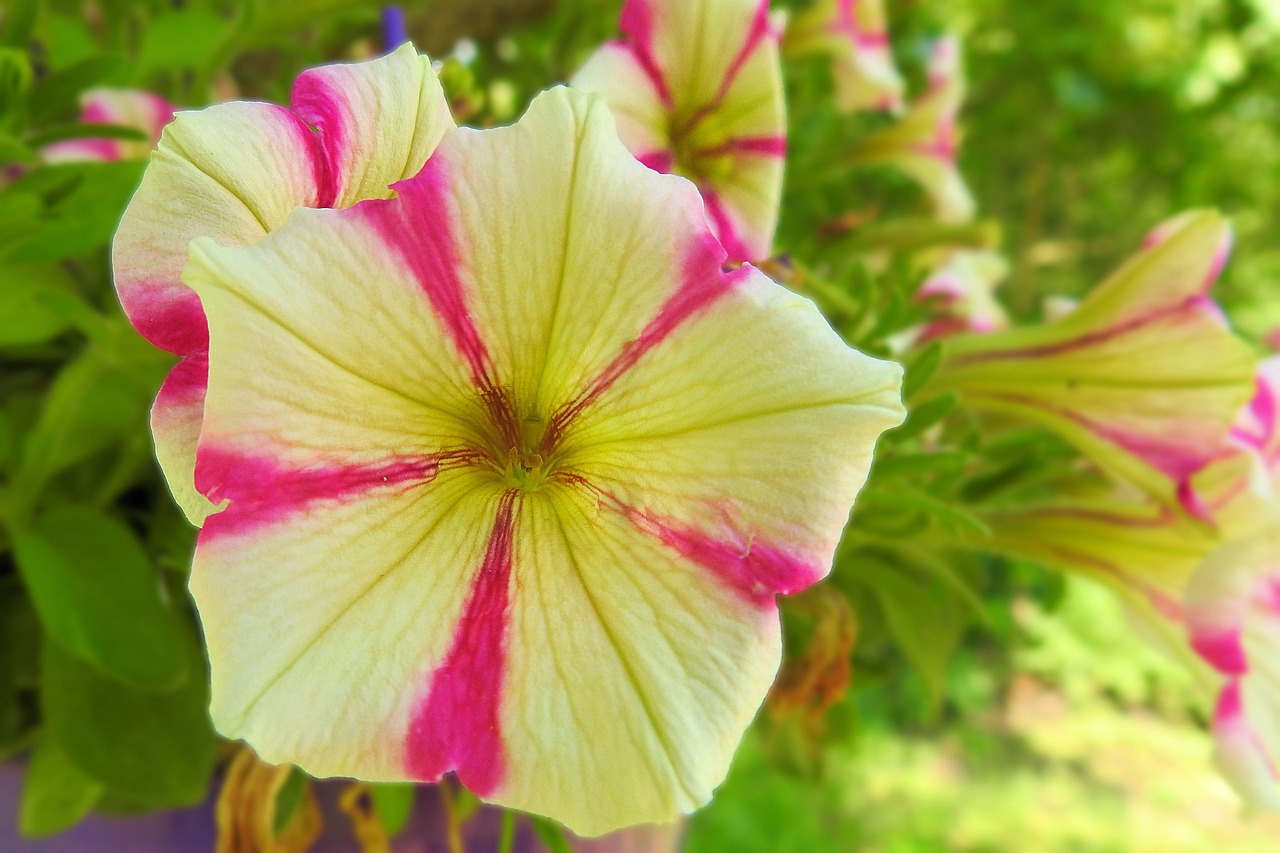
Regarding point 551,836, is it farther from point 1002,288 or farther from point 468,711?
point 1002,288

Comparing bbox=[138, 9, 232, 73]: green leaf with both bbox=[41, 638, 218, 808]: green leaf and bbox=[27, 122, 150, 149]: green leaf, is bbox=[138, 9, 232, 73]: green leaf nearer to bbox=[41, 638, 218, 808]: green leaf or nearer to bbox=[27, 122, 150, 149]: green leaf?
bbox=[27, 122, 150, 149]: green leaf

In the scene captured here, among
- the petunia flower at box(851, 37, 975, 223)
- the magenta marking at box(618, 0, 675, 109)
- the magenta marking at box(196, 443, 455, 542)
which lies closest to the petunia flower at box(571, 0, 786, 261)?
the magenta marking at box(618, 0, 675, 109)

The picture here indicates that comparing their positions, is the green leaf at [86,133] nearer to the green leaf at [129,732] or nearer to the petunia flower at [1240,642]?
the green leaf at [129,732]

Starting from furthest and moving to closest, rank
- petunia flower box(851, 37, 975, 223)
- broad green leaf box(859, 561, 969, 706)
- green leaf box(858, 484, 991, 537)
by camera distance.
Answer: petunia flower box(851, 37, 975, 223) → broad green leaf box(859, 561, 969, 706) → green leaf box(858, 484, 991, 537)

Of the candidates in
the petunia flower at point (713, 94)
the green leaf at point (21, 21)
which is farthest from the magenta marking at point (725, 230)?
the green leaf at point (21, 21)

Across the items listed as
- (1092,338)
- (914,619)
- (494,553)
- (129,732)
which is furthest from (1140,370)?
(129,732)
